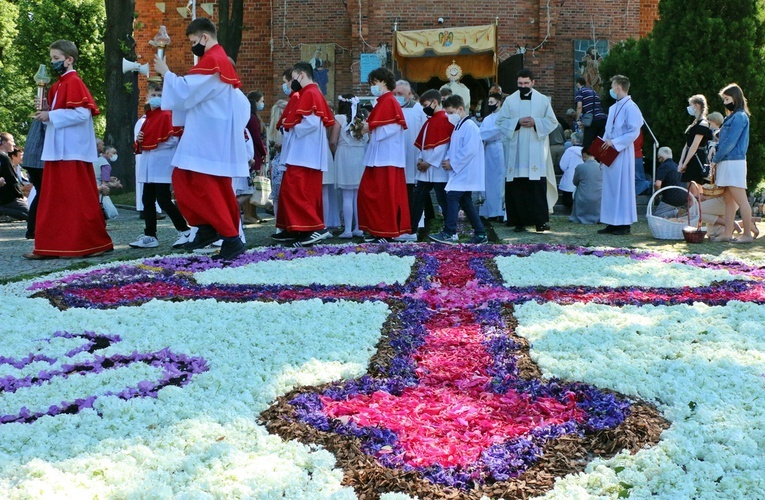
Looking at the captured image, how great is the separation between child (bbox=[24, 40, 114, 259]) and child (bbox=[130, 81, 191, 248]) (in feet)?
3.03

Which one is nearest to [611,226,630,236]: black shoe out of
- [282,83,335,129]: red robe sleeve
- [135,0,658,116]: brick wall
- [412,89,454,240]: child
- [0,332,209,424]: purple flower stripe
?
[412,89,454,240]: child

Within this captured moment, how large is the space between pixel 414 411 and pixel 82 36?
135ft

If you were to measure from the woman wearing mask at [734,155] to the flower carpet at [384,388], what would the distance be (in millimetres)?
4040

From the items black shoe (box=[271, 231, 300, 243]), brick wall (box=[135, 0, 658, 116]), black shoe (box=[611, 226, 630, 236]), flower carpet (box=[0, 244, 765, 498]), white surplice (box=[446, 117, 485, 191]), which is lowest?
flower carpet (box=[0, 244, 765, 498])

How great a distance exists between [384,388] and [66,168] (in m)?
6.52

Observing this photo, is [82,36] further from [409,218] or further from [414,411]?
[414,411]

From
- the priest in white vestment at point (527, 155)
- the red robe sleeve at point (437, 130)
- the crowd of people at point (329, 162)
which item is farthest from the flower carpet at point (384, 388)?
the priest in white vestment at point (527, 155)

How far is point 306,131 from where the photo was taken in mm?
11211

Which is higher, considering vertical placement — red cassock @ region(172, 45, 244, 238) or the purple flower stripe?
red cassock @ region(172, 45, 244, 238)

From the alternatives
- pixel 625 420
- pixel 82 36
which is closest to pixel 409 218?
pixel 625 420

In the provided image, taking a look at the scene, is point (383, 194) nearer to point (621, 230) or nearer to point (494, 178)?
point (621, 230)

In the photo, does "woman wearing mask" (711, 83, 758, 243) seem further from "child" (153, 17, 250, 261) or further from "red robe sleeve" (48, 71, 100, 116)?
"red robe sleeve" (48, 71, 100, 116)

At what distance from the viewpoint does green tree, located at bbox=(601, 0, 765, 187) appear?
17.1 metres

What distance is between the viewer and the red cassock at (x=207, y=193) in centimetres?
926
